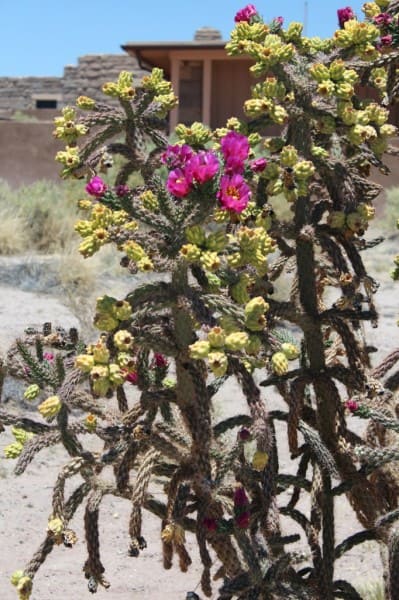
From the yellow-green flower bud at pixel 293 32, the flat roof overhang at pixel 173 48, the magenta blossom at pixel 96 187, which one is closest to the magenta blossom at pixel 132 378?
the magenta blossom at pixel 96 187

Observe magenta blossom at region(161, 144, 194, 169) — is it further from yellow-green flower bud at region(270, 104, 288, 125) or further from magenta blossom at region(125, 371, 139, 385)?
magenta blossom at region(125, 371, 139, 385)

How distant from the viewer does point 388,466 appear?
296cm

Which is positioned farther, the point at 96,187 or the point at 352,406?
the point at 352,406

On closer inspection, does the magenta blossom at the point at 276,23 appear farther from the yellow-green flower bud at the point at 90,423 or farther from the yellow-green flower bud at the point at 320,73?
the yellow-green flower bud at the point at 90,423

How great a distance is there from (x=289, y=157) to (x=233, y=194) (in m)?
0.39

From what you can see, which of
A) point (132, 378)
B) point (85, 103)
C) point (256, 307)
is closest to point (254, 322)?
point (256, 307)

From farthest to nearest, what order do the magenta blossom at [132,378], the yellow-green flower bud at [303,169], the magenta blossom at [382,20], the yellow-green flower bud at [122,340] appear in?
the magenta blossom at [382,20] → the magenta blossom at [132,378] → the yellow-green flower bud at [303,169] → the yellow-green flower bud at [122,340]

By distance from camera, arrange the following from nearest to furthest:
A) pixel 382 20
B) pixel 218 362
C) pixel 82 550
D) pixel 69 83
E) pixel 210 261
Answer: pixel 218 362
pixel 210 261
pixel 382 20
pixel 82 550
pixel 69 83

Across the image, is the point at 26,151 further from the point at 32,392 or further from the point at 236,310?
the point at 236,310

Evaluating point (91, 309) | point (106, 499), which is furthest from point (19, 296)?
point (106, 499)

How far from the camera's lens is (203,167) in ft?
6.35

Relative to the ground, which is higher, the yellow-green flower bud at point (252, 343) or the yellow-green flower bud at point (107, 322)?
the yellow-green flower bud at point (107, 322)

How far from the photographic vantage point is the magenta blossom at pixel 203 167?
1938 millimetres

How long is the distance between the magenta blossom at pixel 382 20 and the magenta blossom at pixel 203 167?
1060mm
